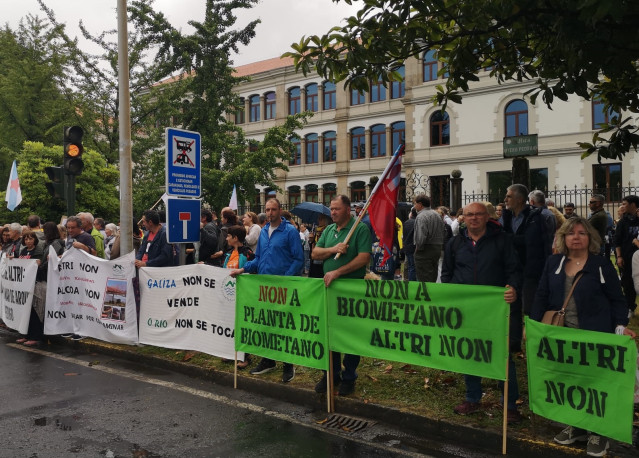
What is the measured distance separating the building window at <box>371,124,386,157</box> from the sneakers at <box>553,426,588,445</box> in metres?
35.1

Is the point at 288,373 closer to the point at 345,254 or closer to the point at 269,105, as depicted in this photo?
the point at 345,254

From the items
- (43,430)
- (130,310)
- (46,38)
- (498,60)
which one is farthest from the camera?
(46,38)

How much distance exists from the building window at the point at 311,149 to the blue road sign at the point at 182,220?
35108 millimetres

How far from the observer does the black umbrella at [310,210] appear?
13036 mm

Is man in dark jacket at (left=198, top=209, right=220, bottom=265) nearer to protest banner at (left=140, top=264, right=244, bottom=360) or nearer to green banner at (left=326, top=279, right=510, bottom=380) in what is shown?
protest banner at (left=140, top=264, right=244, bottom=360)

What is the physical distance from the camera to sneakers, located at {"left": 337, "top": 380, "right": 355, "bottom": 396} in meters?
5.71

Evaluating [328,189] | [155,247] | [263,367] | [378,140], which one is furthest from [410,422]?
[328,189]

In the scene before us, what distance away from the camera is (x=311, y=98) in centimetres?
4212

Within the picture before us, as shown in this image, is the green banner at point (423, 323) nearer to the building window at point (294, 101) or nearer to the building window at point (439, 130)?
the building window at point (439, 130)

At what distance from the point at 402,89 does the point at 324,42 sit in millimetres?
33708

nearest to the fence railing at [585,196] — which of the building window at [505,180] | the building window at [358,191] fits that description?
the building window at [505,180]

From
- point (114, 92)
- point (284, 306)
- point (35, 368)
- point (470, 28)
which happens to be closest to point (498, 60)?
point (470, 28)

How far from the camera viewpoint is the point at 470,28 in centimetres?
637

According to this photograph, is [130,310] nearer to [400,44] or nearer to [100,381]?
[100,381]
